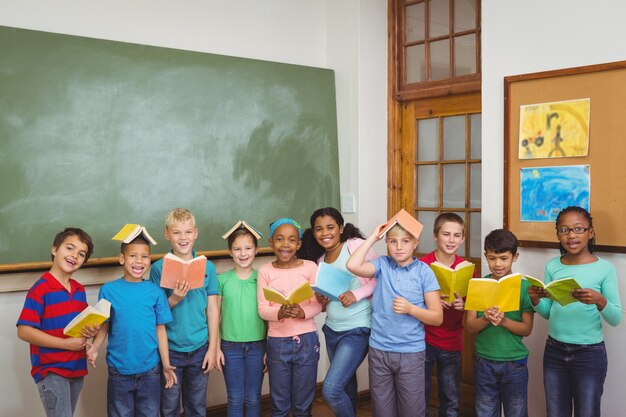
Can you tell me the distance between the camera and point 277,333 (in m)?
2.96

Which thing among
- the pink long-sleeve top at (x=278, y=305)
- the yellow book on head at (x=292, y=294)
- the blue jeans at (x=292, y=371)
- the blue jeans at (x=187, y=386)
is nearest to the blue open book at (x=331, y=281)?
the yellow book on head at (x=292, y=294)

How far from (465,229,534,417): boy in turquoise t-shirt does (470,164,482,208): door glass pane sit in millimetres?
962

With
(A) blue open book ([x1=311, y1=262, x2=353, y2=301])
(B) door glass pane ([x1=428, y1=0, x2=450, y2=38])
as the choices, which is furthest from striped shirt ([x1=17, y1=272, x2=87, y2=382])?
(B) door glass pane ([x1=428, y1=0, x2=450, y2=38])

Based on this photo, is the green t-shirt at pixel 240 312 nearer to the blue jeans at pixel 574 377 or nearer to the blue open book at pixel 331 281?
the blue open book at pixel 331 281

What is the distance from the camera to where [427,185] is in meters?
4.05

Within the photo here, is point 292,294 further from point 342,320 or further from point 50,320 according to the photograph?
point 50,320

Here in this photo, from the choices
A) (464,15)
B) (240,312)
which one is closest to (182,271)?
(240,312)

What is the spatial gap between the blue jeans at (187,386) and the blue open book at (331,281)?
2.09ft

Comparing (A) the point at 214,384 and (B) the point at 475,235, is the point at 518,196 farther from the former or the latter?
(A) the point at 214,384

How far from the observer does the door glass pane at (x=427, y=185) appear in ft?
13.1

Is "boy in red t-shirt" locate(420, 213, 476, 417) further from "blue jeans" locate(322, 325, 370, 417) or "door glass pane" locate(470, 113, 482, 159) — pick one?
"door glass pane" locate(470, 113, 482, 159)

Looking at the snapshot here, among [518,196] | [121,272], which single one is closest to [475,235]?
[518,196]

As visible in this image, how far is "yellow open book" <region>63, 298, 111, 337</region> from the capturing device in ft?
8.19

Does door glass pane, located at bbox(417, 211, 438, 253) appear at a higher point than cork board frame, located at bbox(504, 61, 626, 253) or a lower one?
lower
